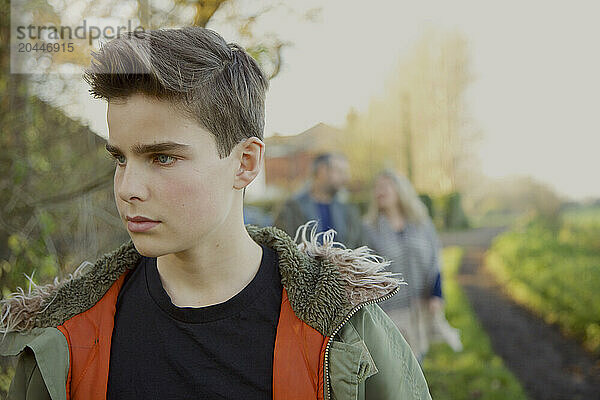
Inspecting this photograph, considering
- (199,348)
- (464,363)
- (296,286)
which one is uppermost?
(296,286)

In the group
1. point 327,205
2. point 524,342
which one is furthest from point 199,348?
point 524,342

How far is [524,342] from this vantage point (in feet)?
12.0

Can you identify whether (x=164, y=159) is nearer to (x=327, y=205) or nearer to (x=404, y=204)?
(x=327, y=205)

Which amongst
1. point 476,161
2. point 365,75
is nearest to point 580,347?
point 476,161

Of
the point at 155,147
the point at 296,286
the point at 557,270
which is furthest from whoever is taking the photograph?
the point at 557,270

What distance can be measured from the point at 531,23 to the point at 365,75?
2.95 ft

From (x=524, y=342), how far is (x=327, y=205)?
1338 millimetres

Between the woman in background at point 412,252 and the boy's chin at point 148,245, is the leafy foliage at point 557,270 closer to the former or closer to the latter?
the woman in background at point 412,252

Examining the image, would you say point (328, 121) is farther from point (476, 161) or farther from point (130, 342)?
point (130, 342)

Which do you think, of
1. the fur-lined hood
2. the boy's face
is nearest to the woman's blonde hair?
the fur-lined hood

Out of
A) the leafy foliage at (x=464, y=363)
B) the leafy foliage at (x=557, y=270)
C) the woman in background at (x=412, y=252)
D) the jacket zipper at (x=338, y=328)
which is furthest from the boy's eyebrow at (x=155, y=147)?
the leafy foliage at (x=557, y=270)

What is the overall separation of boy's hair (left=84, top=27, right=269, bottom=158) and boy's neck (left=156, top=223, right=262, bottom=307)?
17cm

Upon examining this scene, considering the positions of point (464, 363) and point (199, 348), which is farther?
point (464, 363)

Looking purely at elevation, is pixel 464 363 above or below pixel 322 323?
below
